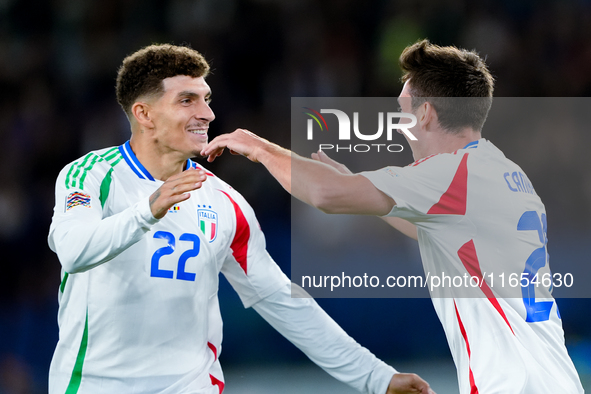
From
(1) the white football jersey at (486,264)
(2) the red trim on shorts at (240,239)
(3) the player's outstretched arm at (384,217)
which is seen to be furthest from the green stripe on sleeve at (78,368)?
(1) the white football jersey at (486,264)

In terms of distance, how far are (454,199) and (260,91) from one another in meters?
4.58

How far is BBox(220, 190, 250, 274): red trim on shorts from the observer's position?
3227mm

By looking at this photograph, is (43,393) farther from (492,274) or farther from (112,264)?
(492,274)

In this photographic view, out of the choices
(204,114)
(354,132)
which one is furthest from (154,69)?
(354,132)

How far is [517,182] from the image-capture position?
7.93 ft

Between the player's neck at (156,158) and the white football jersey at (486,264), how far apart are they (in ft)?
4.19

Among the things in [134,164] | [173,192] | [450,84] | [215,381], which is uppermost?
[450,84]

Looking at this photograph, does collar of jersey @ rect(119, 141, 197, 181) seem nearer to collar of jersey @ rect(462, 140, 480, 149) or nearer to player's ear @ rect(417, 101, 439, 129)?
player's ear @ rect(417, 101, 439, 129)

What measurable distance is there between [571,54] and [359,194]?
5925 millimetres

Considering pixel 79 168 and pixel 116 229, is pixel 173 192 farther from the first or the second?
pixel 79 168

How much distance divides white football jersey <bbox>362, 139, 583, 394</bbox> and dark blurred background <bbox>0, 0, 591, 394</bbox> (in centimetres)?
363

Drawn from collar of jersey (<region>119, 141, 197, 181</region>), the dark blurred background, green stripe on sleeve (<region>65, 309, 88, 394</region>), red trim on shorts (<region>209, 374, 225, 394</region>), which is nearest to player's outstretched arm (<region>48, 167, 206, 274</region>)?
green stripe on sleeve (<region>65, 309, 88, 394</region>)

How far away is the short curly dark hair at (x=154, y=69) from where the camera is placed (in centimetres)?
320

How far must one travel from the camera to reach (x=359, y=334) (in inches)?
230
